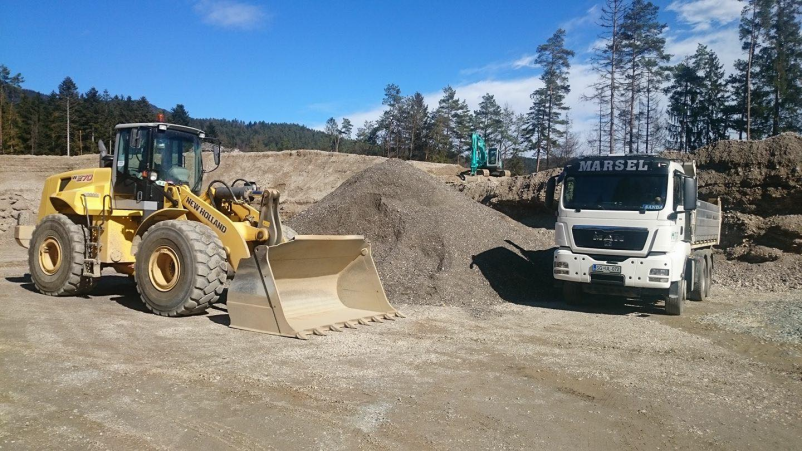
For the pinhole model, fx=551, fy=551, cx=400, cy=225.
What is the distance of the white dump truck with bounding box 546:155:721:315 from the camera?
917 cm

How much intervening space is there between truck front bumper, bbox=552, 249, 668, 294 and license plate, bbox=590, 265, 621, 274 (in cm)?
4

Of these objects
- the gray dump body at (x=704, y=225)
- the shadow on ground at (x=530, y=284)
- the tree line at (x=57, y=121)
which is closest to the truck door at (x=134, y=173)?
the shadow on ground at (x=530, y=284)

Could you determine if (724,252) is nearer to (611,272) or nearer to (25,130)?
(611,272)

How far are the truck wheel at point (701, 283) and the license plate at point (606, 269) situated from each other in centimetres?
269

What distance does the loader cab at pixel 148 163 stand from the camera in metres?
8.59

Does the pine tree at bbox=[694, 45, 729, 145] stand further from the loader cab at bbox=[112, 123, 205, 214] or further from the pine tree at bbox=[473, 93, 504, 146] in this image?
the loader cab at bbox=[112, 123, 205, 214]

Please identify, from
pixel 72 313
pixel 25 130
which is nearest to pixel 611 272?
pixel 72 313

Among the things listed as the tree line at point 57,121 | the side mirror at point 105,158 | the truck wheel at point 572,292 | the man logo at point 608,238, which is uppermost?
the tree line at point 57,121

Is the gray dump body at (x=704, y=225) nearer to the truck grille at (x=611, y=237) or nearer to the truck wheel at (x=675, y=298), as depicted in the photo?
the truck wheel at (x=675, y=298)

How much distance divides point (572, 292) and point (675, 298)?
1.74 m

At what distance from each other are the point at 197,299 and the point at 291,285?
125cm

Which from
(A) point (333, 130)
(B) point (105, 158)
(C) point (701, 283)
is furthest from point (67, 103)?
(C) point (701, 283)

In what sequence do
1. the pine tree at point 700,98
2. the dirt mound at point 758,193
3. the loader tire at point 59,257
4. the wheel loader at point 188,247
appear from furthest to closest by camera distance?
the pine tree at point 700,98 → the dirt mound at point 758,193 → the loader tire at point 59,257 → the wheel loader at point 188,247

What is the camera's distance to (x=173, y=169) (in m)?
8.87
